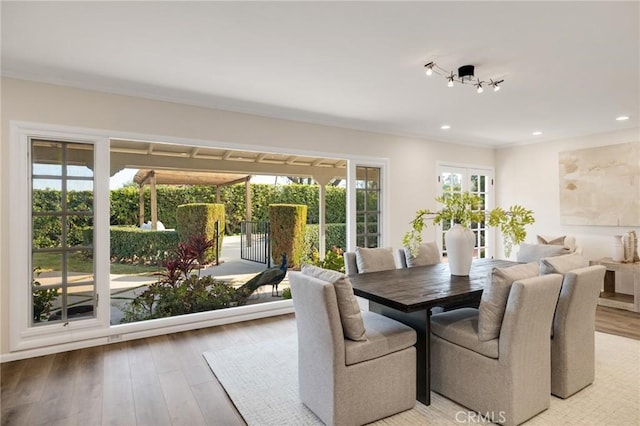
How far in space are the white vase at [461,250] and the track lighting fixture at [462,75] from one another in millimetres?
1316

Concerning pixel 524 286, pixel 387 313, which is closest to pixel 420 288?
pixel 387 313

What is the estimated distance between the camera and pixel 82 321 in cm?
338

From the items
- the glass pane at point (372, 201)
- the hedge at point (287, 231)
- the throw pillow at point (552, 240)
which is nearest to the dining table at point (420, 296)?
the glass pane at point (372, 201)

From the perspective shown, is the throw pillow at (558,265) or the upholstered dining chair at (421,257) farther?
the upholstered dining chair at (421,257)

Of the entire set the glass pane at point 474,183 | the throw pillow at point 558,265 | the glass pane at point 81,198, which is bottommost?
the throw pillow at point 558,265

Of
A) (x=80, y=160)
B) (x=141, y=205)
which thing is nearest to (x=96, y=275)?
(x=80, y=160)

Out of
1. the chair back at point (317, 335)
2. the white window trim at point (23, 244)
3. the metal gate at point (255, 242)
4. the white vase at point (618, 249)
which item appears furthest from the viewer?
the metal gate at point (255, 242)

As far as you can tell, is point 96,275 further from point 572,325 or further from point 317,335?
point 572,325

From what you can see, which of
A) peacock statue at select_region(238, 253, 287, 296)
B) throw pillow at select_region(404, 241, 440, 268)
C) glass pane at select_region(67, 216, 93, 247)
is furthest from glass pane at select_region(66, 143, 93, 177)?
throw pillow at select_region(404, 241, 440, 268)

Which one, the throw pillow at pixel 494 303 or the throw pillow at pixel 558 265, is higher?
the throw pillow at pixel 558 265

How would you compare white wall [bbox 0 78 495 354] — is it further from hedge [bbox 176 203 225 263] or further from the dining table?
hedge [bbox 176 203 225 263]

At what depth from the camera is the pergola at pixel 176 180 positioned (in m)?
7.23

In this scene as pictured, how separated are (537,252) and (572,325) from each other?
1714 mm

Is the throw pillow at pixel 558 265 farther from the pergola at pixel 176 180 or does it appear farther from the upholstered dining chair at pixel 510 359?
the pergola at pixel 176 180
